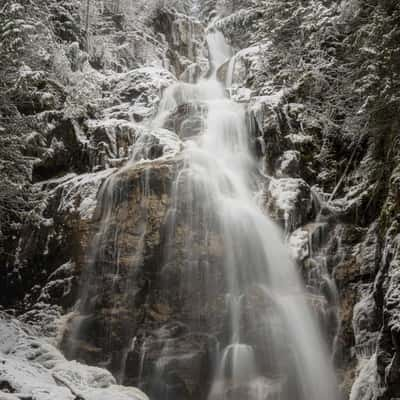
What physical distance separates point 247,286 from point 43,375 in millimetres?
4746

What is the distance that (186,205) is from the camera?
11.8m

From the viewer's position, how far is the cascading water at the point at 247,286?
9.28m

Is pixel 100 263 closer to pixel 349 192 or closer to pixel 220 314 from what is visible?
pixel 220 314

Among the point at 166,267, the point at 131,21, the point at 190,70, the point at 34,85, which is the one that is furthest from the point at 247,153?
the point at 131,21

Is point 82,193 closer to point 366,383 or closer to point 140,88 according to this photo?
point 140,88

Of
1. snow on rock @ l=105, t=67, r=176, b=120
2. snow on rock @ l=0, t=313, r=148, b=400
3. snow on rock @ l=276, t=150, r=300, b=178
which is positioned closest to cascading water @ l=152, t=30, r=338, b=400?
snow on rock @ l=276, t=150, r=300, b=178

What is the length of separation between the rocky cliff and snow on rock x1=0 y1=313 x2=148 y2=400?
442 mm

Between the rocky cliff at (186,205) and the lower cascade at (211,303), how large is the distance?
50 mm

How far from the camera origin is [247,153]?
14.6 meters

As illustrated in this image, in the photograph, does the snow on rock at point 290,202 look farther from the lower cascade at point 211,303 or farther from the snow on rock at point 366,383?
the snow on rock at point 366,383

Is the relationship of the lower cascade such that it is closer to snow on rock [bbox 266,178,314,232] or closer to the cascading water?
the cascading water

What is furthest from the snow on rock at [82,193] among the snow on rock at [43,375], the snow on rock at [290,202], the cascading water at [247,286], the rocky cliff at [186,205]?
the snow on rock at [290,202]

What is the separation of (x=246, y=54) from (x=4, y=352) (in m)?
16.6

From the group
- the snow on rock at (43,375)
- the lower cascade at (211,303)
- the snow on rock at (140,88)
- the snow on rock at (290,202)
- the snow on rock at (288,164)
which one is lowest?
the snow on rock at (43,375)
